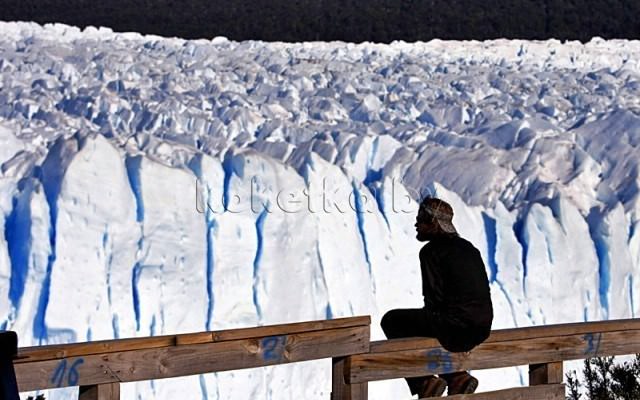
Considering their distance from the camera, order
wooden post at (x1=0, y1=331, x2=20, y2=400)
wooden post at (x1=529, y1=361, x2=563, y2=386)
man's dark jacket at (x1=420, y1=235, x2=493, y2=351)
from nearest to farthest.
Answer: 1. wooden post at (x1=0, y1=331, x2=20, y2=400)
2. man's dark jacket at (x1=420, y1=235, x2=493, y2=351)
3. wooden post at (x1=529, y1=361, x2=563, y2=386)

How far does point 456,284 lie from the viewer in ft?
9.90

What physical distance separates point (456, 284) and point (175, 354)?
0.75 meters

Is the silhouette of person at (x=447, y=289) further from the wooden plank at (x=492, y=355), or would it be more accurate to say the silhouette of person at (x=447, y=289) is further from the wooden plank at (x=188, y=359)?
the wooden plank at (x=188, y=359)

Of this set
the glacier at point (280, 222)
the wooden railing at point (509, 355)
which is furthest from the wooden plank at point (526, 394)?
the glacier at point (280, 222)

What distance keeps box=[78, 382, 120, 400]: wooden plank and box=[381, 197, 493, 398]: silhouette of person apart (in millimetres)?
797

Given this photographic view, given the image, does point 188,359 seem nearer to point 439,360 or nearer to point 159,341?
point 159,341

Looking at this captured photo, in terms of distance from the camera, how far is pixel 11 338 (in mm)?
1839

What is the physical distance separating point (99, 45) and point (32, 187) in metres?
9.93

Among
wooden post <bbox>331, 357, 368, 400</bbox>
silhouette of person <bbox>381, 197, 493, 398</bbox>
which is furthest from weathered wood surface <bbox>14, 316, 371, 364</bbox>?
silhouette of person <bbox>381, 197, 493, 398</bbox>

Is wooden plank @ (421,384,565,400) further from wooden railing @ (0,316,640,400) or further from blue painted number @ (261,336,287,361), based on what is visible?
blue painted number @ (261,336,287,361)

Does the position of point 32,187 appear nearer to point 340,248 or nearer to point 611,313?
point 340,248

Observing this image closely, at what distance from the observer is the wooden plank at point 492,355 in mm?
2873

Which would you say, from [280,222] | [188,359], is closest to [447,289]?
[188,359]

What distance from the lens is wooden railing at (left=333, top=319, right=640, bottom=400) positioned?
2873mm
